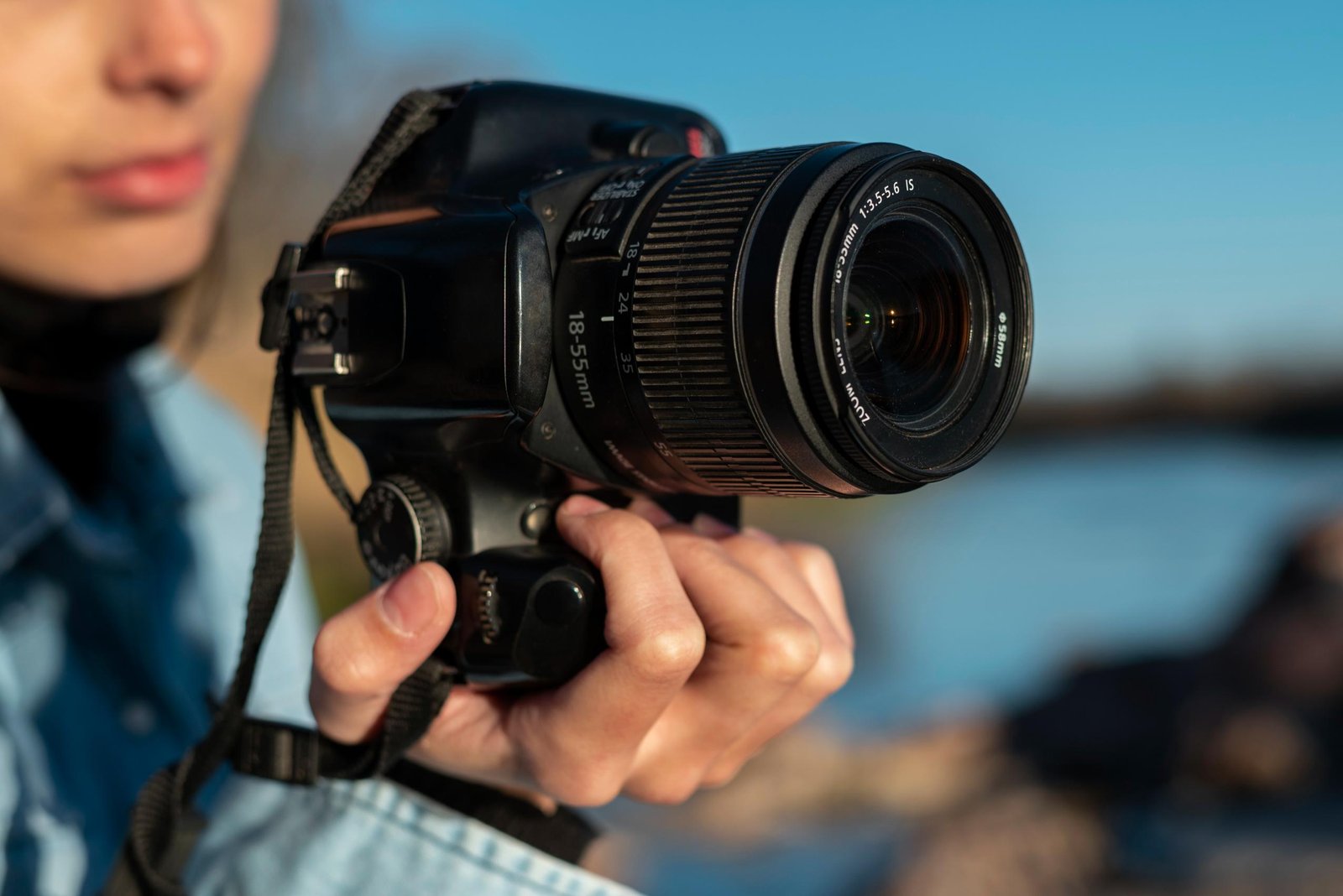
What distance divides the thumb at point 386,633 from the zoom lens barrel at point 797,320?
231 mm

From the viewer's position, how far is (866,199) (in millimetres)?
1042

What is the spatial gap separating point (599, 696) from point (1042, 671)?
732cm

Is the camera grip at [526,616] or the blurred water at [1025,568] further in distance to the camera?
the blurred water at [1025,568]

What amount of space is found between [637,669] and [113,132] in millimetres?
970

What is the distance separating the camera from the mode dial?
4.04 ft

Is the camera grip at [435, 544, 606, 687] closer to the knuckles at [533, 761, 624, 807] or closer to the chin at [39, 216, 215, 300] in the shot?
the knuckles at [533, 761, 624, 807]

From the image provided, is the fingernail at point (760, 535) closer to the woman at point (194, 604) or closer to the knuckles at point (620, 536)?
the woman at point (194, 604)

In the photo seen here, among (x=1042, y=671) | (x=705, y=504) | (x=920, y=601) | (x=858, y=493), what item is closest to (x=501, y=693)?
(x=705, y=504)

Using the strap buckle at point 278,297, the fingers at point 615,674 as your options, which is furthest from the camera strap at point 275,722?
the fingers at point 615,674

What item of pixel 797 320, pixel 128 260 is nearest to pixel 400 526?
pixel 797 320

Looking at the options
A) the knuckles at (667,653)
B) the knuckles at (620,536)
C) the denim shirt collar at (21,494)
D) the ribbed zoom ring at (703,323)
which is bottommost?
the denim shirt collar at (21,494)

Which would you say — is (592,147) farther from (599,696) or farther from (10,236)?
(10,236)

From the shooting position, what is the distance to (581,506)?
1.27 meters

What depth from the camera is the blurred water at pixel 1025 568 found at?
6.14 metres
